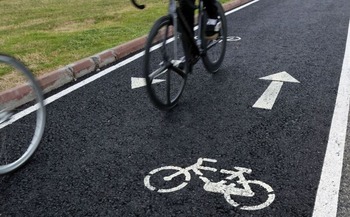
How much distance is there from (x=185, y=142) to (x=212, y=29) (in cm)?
201

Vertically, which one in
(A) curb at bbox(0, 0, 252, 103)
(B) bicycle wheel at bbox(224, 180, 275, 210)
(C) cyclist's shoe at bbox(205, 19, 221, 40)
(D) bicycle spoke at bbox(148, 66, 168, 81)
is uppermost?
(C) cyclist's shoe at bbox(205, 19, 221, 40)

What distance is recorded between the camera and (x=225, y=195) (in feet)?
10.1

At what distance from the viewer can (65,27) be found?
29.7 ft

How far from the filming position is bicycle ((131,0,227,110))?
4.23 meters

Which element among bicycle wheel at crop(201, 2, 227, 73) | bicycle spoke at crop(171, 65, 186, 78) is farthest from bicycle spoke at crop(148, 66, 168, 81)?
bicycle wheel at crop(201, 2, 227, 73)

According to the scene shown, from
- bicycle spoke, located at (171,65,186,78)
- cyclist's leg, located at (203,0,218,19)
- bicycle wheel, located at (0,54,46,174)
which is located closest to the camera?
bicycle wheel, located at (0,54,46,174)

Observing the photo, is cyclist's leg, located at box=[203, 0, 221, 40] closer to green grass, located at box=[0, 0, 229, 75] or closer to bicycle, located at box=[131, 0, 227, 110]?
bicycle, located at box=[131, 0, 227, 110]

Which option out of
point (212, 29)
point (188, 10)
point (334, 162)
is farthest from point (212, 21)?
point (334, 162)

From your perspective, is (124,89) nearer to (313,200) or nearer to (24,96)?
(24,96)

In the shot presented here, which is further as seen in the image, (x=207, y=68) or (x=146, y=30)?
(x=146, y=30)

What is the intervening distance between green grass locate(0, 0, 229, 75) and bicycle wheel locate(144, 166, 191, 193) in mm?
3049

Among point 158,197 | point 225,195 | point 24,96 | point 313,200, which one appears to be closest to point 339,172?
point 313,200

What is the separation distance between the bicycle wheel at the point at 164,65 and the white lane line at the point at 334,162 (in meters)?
1.69

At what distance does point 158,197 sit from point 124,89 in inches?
96.6
